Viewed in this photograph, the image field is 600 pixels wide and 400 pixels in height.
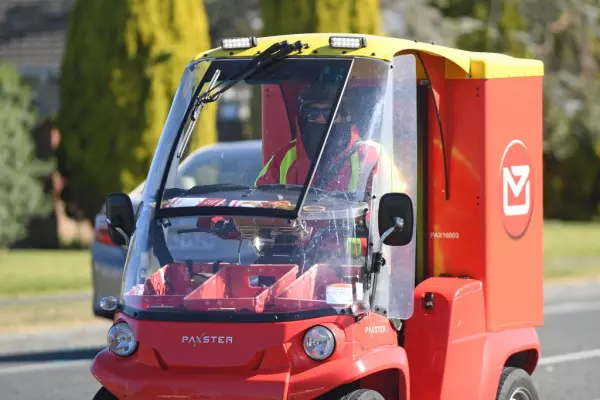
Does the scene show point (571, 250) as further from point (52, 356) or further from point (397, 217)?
point (397, 217)

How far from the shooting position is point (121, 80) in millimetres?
23688

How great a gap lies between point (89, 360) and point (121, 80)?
11.9 meters

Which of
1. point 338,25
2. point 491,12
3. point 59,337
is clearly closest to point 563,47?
point 491,12

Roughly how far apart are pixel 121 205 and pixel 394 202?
1.45m

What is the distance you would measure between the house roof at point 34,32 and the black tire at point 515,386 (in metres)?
30.0

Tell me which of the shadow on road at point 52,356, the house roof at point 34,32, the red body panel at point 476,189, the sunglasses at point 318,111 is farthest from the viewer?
the house roof at point 34,32

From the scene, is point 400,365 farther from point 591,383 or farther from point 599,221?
point 599,221

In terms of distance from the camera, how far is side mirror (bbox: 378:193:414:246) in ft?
21.2

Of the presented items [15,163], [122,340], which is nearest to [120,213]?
[122,340]

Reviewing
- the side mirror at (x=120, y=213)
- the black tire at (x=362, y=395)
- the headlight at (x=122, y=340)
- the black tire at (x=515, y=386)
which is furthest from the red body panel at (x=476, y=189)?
the headlight at (x=122, y=340)

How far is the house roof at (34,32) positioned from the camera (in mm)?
37188

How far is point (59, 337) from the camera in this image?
14.1 m

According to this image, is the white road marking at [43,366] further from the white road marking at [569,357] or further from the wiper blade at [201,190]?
the wiper blade at [201,190]

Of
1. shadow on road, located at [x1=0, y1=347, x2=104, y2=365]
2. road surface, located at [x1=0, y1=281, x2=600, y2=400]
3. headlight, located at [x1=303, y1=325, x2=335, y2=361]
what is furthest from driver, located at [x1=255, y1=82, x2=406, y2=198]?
shadow on road, located at [x1=0, y1=347, x2=104, y2=365]
